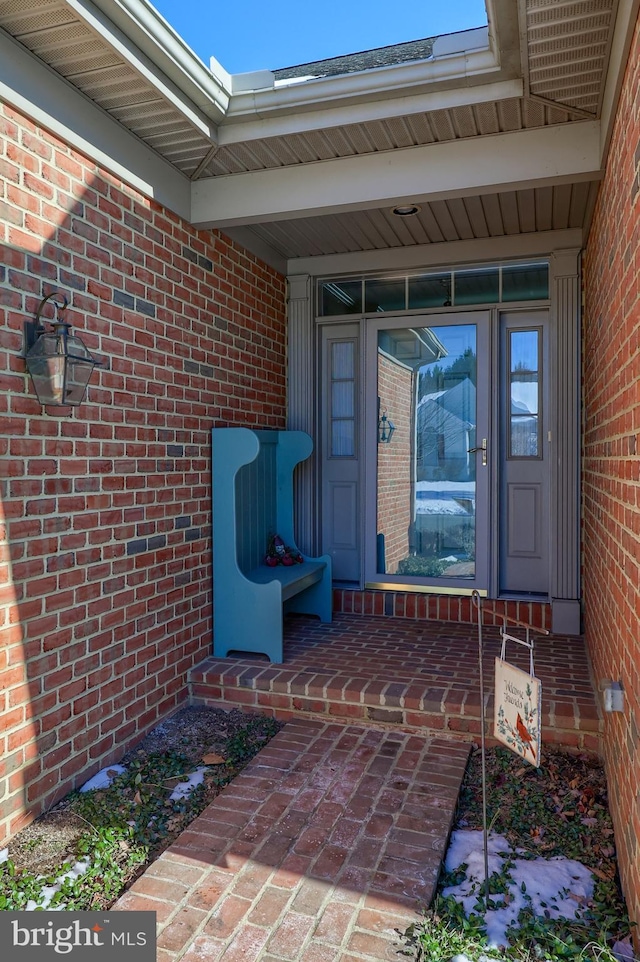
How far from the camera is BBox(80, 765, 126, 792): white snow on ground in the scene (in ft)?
8.71

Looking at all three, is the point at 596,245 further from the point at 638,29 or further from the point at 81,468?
the point at 81,468

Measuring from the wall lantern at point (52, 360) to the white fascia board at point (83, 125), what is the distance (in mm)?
690

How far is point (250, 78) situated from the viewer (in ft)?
9.53

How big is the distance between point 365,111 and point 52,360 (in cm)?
177

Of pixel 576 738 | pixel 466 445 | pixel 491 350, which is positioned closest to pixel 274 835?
pixel 576 738

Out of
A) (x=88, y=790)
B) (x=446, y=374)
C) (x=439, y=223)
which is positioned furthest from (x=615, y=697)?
(x=439, y=223)

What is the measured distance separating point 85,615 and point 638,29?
2764 millimetres

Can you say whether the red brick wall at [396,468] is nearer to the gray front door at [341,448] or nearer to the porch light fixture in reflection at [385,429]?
the porch light fixture in reflection at [385,429]

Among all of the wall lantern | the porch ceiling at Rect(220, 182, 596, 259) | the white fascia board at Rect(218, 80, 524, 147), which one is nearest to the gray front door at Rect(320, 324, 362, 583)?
the porch ceiling at Rect(220, 182, 596, 259)

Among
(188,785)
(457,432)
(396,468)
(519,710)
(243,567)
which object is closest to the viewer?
(519,710)

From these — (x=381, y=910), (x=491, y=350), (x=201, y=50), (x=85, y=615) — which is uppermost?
(x=201, y=50)

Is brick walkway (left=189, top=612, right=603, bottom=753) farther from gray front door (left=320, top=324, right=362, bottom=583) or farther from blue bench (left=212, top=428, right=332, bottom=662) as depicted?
gray front door (left=320, top=324, right=362, bottom=583)

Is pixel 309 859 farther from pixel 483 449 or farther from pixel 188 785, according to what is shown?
pixel 483 449

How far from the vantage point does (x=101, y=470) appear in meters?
2.81
